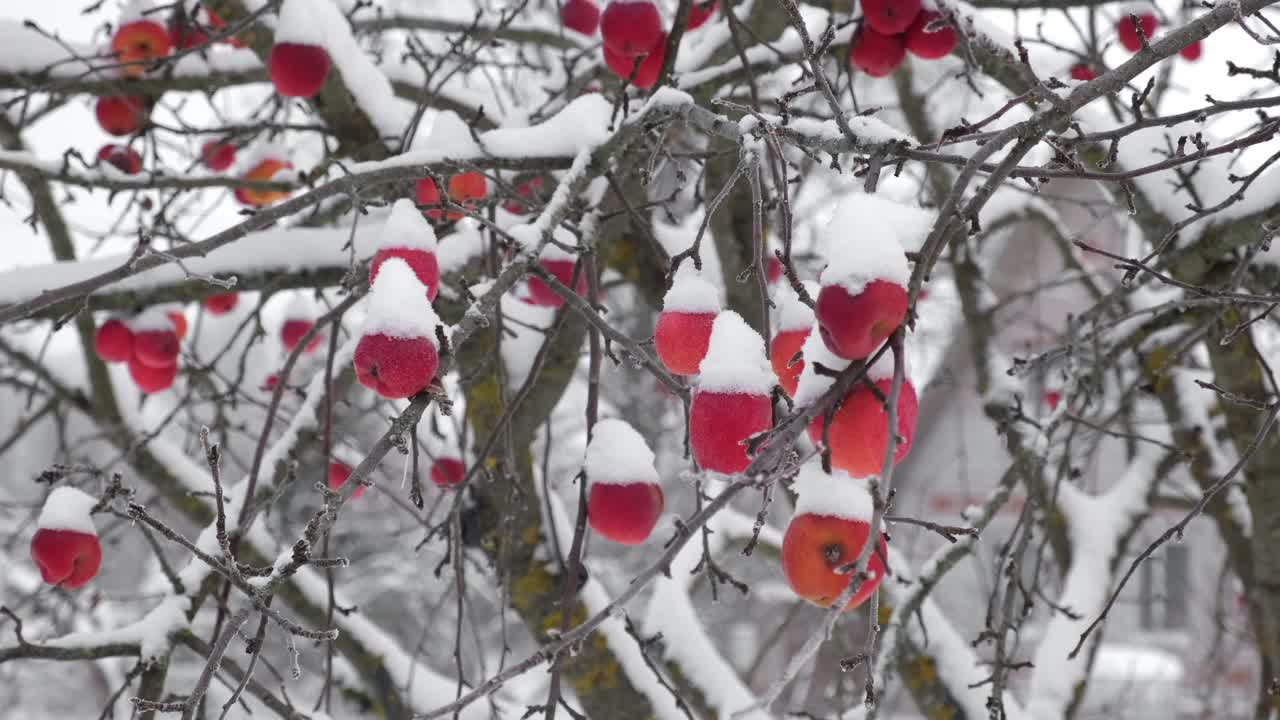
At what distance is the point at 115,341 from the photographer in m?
2.65

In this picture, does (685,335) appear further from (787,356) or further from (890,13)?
(890,13)

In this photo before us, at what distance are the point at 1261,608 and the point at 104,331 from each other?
297cm

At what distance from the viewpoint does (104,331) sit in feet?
8.71

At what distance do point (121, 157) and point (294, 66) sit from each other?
3.21 feet

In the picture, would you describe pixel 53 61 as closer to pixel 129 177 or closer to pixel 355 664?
pixel 129 177

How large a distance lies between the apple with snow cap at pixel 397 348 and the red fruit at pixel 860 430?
1.43 ft

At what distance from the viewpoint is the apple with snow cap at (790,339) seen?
1058mm

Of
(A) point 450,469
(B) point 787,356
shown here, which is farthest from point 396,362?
(A) point 450,469

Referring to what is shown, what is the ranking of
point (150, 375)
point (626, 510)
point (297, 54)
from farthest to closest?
point (150, 375), point (297, 54), point (626, 510)

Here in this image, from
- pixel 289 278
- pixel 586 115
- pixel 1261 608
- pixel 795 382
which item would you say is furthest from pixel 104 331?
pixel 1261 608

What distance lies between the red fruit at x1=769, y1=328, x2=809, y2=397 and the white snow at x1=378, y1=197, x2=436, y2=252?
0.51m

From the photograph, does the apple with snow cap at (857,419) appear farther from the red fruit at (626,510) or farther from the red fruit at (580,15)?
the red fruit at (580,15)

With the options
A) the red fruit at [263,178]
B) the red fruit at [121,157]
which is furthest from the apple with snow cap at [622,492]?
the red fruit at [121,157]

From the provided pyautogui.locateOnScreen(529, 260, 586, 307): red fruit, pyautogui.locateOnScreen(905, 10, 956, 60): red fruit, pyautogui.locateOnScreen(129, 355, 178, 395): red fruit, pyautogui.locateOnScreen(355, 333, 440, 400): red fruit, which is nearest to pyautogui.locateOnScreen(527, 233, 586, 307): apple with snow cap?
pyautogui.locateOnScreen(529, 260, 586, 307): red fruit
